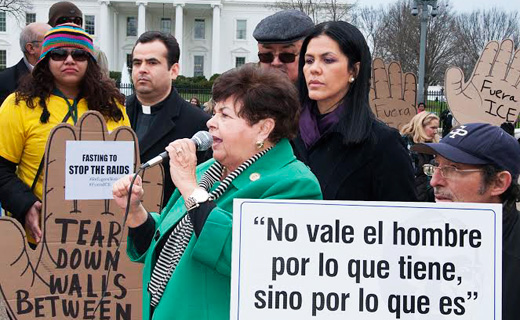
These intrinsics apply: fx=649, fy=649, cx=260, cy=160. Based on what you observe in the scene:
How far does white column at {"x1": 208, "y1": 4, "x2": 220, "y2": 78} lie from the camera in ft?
231

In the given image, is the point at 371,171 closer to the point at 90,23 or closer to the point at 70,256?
the point at 70,256

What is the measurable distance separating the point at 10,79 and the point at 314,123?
3268mm

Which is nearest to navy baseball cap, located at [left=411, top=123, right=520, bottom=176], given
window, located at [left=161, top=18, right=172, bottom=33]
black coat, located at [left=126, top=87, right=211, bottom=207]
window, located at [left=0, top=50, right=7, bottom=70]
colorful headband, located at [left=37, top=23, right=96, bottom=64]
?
black coat, located at [left=126, top=87, right=211, bottom=207]

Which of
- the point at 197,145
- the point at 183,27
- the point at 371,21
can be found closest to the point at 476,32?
the point at 371,21

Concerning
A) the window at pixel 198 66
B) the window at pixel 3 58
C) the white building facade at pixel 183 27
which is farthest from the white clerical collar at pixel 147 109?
the window at pixel 3 58

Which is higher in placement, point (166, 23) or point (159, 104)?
point (166, 23)

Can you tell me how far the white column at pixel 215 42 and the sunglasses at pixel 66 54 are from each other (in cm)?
6700

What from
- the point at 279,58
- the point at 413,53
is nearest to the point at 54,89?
the point at 279,58

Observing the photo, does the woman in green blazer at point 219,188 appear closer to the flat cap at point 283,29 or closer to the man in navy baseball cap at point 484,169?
the man in navy baseball cap at point 484,169

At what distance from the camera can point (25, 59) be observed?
5.63 metres

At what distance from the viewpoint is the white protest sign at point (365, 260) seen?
1.97 meters

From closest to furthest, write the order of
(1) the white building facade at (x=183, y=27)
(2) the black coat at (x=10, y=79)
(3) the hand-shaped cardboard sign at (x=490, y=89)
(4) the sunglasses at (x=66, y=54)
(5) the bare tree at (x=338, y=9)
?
(4) the sunglasses at (x=66, y=54) < (2) the black coat at (x=10, y=79) < (3) the hand-shaped cardboard sign at (x=490, y=89) < (5) the bare tree at (x=338, y=9) < (1) the white building facade at (x=183, y=27)

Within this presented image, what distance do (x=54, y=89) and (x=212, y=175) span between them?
1.80m

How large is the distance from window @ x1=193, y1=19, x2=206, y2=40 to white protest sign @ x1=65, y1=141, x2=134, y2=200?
71715mm
